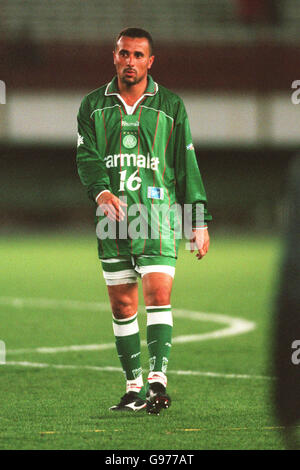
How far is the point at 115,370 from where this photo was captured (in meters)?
6.11

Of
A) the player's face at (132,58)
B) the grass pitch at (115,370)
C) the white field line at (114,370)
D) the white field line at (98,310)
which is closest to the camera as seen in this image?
the grass pitch at (115,370)

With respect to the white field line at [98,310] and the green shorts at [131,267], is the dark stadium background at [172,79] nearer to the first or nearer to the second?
the white field line at [98,310]

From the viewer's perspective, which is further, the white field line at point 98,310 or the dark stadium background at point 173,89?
the dark stadium background at point 173,89

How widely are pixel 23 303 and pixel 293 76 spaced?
730 inches

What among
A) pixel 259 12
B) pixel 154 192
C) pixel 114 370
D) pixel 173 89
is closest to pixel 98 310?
pixel 114 370

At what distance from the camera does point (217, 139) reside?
2684cm

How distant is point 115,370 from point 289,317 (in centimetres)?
405

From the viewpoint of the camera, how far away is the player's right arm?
445 cm

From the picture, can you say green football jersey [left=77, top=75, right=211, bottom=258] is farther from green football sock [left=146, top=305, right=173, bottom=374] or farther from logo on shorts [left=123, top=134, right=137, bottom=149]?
green football sock [left=146, top=305, right=173, bottom=374]

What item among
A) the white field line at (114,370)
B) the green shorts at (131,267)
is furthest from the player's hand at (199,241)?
the white field line at (114,370)

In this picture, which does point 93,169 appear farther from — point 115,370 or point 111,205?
point 115,370

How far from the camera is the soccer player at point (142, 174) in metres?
4.56
